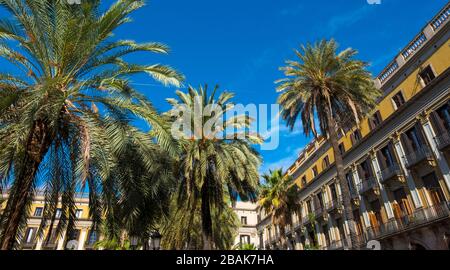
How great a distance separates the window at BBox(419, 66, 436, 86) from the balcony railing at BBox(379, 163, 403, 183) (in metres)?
6.44

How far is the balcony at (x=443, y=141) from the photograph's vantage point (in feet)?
61.5

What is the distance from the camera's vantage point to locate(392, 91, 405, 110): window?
76.7 feet

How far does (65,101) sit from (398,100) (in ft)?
77.2

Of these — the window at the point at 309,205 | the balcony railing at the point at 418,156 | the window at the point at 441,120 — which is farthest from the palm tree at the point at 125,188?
the window at the point at 309,205

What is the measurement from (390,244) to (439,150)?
8.52m

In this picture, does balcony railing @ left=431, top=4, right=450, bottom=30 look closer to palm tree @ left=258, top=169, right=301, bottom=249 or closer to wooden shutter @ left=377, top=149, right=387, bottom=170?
wooden shutter @ left=377, top=149, right=387, bottom=170

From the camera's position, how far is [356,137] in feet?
97.2

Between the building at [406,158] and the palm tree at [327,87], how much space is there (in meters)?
2.20

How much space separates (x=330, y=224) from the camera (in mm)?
32062

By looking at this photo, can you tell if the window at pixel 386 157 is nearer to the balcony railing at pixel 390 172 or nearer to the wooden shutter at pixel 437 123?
the balcony railing at pixel 390 172

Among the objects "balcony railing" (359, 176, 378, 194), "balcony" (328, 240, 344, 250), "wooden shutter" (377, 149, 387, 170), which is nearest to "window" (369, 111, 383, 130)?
"wooden shutter" (377, 149, 387, 170)

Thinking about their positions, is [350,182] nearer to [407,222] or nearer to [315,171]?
[315,171]

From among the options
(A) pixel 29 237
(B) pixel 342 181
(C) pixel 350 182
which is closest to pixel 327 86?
(B) pixel 342 181
